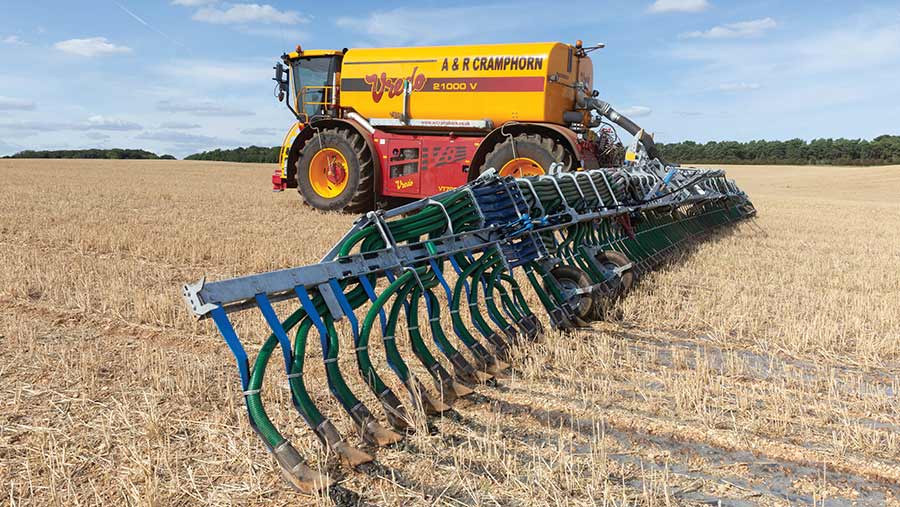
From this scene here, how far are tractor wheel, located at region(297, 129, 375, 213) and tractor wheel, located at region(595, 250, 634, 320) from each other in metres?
5.23

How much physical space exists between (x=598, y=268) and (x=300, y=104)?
6956 mm

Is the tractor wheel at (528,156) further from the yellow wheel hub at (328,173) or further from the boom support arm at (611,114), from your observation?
the yellow wheel hub at (328,173)

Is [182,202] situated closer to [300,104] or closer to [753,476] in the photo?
[300,104]

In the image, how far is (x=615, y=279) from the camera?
15.9ft

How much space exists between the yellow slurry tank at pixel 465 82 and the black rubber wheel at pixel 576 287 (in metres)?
4.45

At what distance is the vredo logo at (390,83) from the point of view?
364 inches

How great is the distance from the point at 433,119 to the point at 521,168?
1502mm

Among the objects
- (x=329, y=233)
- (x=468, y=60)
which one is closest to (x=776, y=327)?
(x=329, y=233)

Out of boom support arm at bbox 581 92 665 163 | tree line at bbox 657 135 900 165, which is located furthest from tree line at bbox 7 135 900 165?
boom support arm at bbox 581 92 665 163

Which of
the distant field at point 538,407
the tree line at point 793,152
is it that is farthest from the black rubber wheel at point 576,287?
the tree line at point 793,152

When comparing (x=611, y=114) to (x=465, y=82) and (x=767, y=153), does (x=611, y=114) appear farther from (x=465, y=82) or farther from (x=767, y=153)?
(x=767, y=153)

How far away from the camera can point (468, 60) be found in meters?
8.89

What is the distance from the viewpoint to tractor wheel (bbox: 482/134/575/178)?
8.29 m

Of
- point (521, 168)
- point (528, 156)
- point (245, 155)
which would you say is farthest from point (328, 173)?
point (245, 155)
